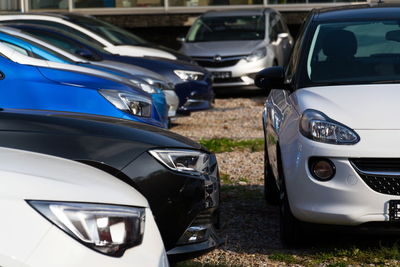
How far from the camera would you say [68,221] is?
3.06m

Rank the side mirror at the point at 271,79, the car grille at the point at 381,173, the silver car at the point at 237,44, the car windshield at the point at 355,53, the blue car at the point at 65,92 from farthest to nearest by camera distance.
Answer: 1. the silver car at the point at 237,44
2. the blue car at the point at 65,92
3. the side mirror at the point at 271,79
4. the car windshield at the point at 355,53
5. the car grille at the point at 381,173

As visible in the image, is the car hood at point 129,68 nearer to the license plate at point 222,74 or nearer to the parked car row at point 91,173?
the parked car row at point 91,173

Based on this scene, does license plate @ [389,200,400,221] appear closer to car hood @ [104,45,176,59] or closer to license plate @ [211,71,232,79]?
car hood @ [104,45,176,59]

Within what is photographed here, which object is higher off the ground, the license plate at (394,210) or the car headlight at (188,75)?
the license plate at (394,210)

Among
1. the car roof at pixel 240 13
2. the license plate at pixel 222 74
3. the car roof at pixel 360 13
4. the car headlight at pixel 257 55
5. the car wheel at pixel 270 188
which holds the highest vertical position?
the car roof at pixel 360 13

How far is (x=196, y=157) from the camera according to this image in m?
5.24

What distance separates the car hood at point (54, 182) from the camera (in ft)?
10.2

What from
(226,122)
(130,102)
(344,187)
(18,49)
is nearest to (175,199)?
(344,187)

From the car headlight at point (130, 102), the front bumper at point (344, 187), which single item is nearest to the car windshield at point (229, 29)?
the car headlight at point (130, 102)

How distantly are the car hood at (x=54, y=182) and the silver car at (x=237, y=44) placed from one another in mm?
13742

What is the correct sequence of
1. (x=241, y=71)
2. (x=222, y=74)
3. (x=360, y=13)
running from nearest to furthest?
1. (x=360, y=13)
2. (x=241, y=71)
3. (x=222, y=74)

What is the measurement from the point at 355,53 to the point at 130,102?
2.15m

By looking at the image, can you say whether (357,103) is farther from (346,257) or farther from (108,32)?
(108,32)

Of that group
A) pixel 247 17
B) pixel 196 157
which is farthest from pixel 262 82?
pixel 247 17
